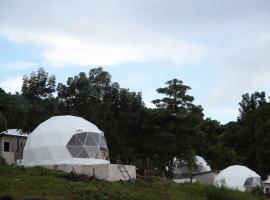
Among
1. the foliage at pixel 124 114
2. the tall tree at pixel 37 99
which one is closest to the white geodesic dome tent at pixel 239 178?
the foliage at pixel 124 114

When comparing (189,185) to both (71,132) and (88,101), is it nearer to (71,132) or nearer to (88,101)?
(71,132)

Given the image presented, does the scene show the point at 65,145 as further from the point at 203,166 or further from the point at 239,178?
the point at 203,166

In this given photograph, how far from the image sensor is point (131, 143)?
172 ft

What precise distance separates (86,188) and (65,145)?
484 inches

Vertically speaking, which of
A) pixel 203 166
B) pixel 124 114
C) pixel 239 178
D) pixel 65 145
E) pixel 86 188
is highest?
pixel 124 114

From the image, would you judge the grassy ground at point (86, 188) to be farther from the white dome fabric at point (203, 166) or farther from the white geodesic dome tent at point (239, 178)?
the white dome fabric at point (203, 166)

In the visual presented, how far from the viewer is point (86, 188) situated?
2823cm

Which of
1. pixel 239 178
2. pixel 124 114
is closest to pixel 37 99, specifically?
pixel 124 114

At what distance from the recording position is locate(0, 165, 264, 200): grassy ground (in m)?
26.5

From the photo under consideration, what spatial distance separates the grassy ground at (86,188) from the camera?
86.9ft

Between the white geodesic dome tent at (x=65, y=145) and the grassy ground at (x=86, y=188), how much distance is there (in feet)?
21.3

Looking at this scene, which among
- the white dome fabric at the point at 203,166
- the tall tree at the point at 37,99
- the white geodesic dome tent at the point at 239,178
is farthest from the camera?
the white dome fabric at the point at 203,166

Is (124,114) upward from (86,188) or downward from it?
upward

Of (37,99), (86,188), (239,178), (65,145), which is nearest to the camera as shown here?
(86,188)
